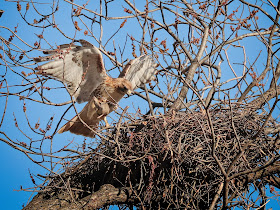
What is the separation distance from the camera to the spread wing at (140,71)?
632cm

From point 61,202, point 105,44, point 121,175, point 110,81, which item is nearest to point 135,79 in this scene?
point 110,81

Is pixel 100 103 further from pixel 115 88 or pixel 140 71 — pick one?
pixel 140 71

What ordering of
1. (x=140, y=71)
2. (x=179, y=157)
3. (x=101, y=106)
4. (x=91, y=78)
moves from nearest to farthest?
(x=179, y=157) < (x=91, y=78) < (x=101, y=106) < (x=140, y=71)

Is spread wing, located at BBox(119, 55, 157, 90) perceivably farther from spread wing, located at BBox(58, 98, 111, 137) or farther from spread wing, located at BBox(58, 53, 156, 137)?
spread wing, located at BBox(58, 98, 111, 137)

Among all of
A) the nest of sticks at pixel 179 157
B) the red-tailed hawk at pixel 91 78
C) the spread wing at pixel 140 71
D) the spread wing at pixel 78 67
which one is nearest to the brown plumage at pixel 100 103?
the red-tailed hawk at pixel 91 78

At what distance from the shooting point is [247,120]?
4.34m

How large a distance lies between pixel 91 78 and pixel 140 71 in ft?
3.52

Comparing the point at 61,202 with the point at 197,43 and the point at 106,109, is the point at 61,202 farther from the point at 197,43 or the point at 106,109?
the point at 197,43

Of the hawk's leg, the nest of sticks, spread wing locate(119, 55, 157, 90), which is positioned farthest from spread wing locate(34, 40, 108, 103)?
the nest of sticks

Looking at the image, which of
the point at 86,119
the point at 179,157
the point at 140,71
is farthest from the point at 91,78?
the point at 179,157

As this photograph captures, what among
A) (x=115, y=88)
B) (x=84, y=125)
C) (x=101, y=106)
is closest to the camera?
(x=84, y=125)

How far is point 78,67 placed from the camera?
5.47 metres

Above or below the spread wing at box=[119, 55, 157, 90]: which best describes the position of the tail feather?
below

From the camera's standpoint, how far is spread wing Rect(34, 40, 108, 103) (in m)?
4.98
